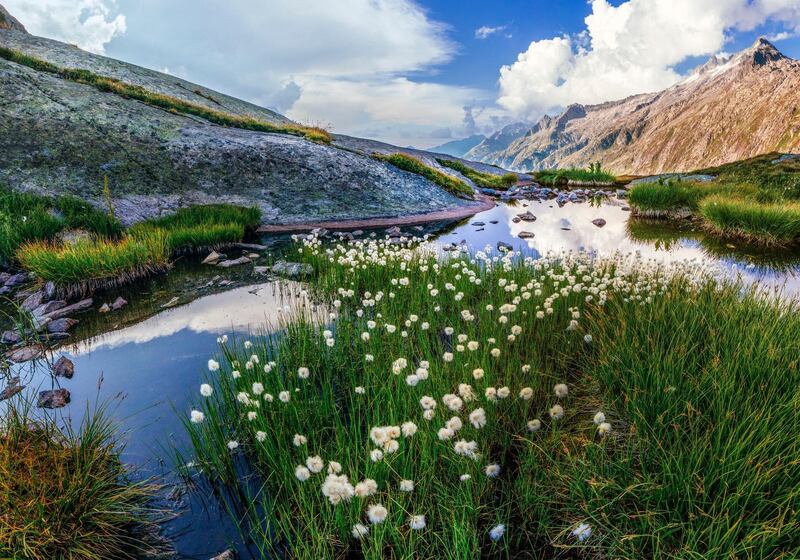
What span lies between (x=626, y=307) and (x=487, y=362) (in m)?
2.87

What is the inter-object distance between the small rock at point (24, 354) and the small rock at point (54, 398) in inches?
63.9

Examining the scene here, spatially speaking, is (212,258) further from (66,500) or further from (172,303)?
(66,500)

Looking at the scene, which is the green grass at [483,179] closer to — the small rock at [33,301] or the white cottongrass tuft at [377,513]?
the small rock at [33,301]

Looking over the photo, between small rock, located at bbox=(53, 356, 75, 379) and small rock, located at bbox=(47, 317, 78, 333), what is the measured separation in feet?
5.84

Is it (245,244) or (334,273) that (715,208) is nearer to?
(334,273)

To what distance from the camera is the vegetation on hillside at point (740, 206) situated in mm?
14625

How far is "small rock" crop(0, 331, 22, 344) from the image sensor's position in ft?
24.7

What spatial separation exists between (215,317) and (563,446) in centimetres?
778

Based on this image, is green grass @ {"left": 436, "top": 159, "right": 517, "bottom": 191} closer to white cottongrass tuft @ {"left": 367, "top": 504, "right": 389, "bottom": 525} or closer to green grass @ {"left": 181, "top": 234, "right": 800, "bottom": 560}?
green grass @ {"left": 181, "top": 234, "right": 800, "bottom": 560}

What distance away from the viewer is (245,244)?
1603 centimetres

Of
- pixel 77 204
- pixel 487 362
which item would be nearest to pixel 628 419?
pixel 487 362

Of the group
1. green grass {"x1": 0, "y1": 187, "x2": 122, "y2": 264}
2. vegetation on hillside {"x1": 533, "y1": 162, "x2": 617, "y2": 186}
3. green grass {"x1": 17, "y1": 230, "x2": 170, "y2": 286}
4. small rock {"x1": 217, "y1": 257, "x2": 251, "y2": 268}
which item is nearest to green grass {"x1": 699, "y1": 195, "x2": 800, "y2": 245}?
small rock {"x1": 217, "y1": 257, "x2": 251, "y2": 268}

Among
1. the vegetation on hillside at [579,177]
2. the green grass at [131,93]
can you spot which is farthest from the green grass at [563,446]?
the vegetation on hillside at [579,177]

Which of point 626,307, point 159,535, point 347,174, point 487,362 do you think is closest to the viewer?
point 159,535
